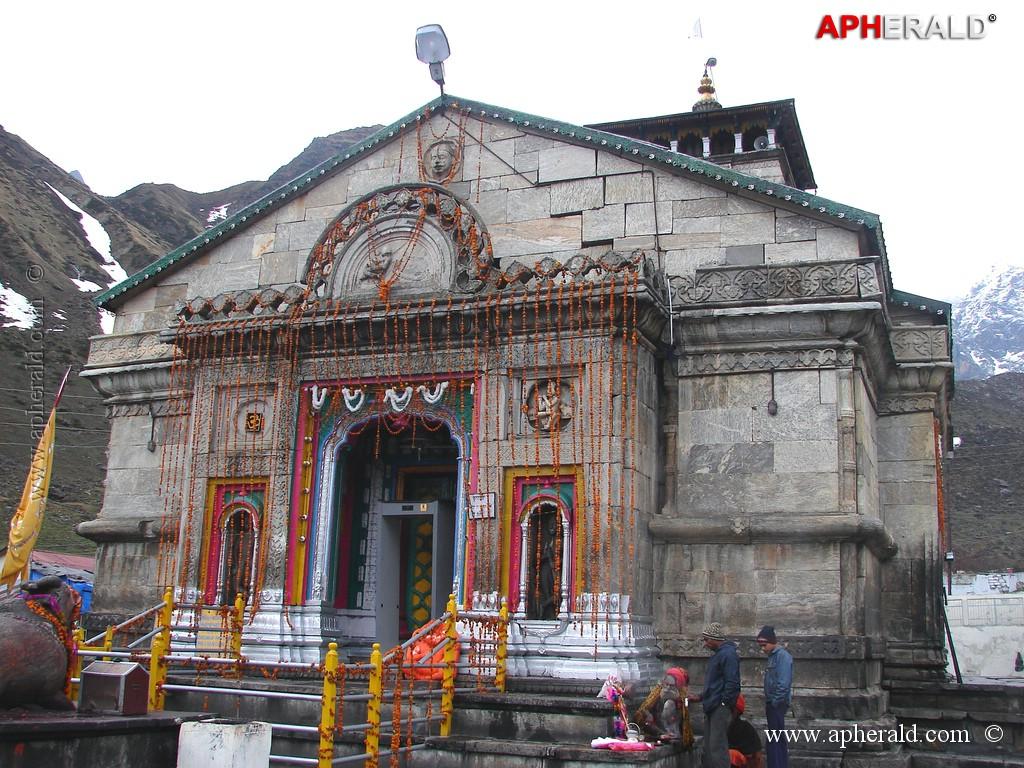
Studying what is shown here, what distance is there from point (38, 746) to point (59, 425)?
47.3 metres

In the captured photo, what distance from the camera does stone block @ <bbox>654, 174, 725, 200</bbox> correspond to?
575 inches

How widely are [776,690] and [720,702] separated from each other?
59 cm

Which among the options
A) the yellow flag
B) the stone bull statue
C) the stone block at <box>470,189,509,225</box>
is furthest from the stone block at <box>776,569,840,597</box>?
the yellow flag

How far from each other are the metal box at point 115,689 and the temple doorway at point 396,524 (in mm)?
5566

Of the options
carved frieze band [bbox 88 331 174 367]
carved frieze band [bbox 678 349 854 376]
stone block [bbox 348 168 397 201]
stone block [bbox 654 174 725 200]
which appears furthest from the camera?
carved frieze band [bbox 88 331 174 367]

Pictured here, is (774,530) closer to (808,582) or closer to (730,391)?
(808,582)

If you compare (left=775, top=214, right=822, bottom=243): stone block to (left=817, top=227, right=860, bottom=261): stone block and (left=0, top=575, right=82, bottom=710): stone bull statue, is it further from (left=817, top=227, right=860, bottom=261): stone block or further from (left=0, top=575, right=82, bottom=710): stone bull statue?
(left=0, top=575, right=82, bottom=710): stone bull statue

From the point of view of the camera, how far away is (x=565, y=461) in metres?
13.6

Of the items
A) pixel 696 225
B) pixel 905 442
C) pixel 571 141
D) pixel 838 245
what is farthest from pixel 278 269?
pixel 905 442

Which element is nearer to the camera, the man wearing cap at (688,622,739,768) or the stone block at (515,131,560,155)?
the man wearing cap at (688,622,739,768)

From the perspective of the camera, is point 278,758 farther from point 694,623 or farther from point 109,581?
point 109,581

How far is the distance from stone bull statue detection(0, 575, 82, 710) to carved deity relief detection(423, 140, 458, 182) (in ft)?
27.2

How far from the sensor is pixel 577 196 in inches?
592

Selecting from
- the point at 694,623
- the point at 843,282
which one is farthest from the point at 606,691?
the point at 843,282
